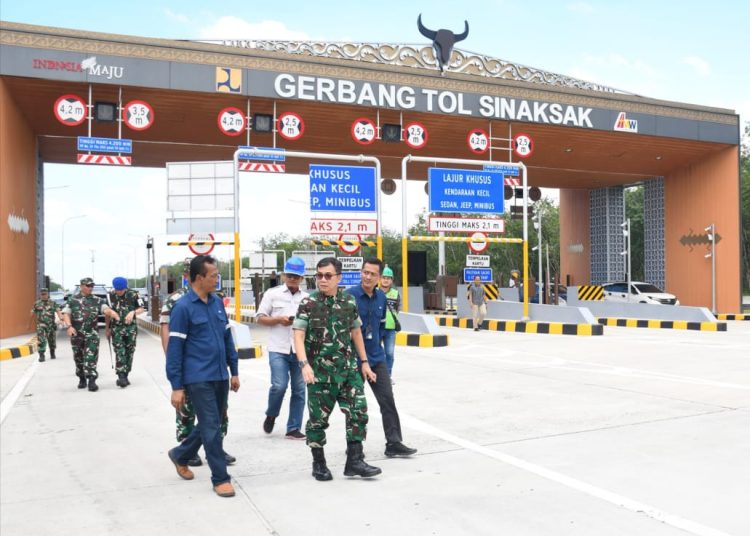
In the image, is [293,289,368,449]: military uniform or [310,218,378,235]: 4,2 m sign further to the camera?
[310,218,378,235]: 4,2 m sign

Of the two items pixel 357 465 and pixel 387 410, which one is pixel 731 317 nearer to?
pixel 387 410

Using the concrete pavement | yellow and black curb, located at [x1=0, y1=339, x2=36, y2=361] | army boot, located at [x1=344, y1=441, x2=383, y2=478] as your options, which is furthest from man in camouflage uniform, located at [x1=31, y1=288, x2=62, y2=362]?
army boot, located at [x1=344, y1=441, x2=383, y2=478]

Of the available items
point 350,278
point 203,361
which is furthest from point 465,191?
point 203,361

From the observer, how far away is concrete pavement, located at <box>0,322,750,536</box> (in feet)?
13.8

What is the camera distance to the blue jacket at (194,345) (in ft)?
15.7

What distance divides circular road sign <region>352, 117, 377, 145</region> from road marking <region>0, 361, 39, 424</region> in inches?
436

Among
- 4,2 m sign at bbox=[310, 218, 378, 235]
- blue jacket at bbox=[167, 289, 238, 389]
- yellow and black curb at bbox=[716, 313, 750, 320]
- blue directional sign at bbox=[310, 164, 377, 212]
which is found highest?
blue directional sign at bbox=[310, 164, 377, 212]

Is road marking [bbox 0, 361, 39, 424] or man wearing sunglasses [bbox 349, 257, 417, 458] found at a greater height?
man wearing sunglasses [bbox 349, 257, 417, 458]

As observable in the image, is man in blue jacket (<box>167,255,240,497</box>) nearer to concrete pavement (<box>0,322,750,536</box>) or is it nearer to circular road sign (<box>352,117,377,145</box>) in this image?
concrete pavement (<box>0,322,750,536</box>)

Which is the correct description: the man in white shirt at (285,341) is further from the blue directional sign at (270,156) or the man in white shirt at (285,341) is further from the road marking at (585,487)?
the blue directional sign at (270,156)

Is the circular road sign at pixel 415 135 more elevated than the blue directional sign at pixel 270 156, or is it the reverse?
the circular road sign at pixel 415 135

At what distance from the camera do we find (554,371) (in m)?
10.7

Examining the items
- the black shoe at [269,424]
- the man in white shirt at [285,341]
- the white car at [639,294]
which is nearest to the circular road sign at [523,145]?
the white car at [639,294]

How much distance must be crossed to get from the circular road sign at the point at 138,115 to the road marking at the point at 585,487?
48.3 ft
